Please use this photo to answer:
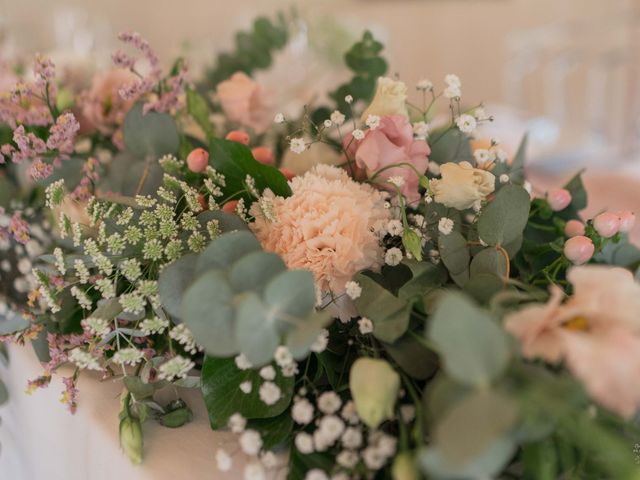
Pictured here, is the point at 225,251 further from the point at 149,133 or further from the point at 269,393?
the point at 149,133

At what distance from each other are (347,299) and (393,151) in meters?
0.16

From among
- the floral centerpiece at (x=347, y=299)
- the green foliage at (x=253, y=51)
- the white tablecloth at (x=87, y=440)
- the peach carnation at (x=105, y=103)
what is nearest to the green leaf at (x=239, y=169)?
the floral centerpiece at (x=347, y=299)

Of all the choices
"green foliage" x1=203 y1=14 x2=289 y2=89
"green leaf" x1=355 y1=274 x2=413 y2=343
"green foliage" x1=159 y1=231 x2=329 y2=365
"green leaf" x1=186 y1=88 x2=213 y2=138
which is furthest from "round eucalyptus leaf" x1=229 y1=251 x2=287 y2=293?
"green foliage" x1=203 y1=14 x2=289 y2=89

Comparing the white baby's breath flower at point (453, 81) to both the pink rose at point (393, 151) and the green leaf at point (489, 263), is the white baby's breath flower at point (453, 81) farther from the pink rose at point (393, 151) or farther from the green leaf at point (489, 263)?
the green leaf at point (489, 263)

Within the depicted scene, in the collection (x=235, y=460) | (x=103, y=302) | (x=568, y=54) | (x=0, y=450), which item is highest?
(x=103, y=302)

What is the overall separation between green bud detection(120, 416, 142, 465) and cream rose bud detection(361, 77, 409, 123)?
1.20ft

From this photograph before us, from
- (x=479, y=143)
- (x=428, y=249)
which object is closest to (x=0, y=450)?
(x=428, y=249)

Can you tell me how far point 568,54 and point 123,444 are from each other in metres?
3.06

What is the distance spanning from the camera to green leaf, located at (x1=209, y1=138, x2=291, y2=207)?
2.04 ft

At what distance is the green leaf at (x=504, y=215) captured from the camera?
1.81ft

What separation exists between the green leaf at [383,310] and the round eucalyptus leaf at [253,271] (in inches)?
4.0

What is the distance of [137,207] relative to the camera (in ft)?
1.99

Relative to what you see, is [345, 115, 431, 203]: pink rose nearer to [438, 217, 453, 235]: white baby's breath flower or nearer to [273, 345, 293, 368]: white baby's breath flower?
[438, 217, 453, 235]: white baby's breath flower

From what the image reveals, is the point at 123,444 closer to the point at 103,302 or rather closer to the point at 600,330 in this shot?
the point at 103,302
